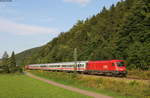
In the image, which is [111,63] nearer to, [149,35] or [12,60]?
[149,35]

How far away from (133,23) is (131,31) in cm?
210

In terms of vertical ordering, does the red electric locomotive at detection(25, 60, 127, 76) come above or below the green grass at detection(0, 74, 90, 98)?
above

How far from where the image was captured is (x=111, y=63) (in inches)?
1415

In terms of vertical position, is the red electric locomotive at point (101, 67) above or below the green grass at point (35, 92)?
above

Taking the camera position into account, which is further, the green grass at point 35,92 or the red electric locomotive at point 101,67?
the red electric locomotive at point 101,67

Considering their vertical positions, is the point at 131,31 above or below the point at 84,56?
above

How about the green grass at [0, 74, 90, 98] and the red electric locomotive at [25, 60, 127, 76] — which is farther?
the red electric locomotive at [25, 60, 127, 76]

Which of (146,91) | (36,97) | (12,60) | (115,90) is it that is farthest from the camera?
(12,60)

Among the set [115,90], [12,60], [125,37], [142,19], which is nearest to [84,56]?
[125,37]

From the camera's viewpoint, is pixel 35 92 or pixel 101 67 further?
pixel 101 67

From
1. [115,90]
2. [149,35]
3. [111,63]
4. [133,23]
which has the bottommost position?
[115,90]

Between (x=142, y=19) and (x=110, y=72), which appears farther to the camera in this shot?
(x=142, y=19)

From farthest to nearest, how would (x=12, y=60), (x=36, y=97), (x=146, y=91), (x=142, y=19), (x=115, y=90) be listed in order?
(x=12, y=60) < (x=142, y=19) < (x=115, y=90) < (x=146, y=91) < (x=36, y=97)

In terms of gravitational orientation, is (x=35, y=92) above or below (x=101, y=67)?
below
